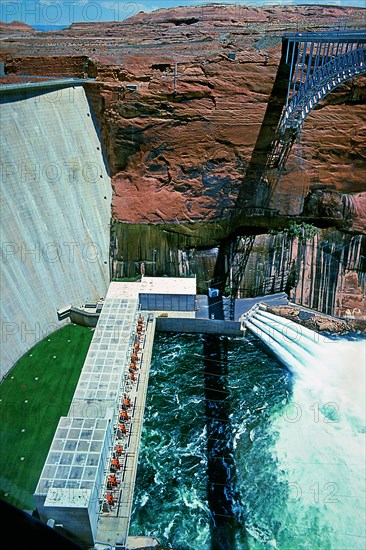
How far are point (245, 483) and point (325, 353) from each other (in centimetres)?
1144

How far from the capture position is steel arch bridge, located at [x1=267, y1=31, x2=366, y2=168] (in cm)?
3008

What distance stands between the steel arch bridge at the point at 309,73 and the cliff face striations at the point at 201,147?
102 cm

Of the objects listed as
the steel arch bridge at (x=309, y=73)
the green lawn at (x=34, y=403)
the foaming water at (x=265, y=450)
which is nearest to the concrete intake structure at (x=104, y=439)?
the foaming water at (x=265, y=450)

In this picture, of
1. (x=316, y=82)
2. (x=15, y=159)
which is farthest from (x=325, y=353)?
(x=15, y=159)

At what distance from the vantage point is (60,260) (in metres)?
32.7

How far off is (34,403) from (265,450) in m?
12.5

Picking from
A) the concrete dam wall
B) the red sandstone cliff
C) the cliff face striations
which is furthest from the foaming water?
the red sandstone cliff

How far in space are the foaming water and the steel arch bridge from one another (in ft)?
49.9

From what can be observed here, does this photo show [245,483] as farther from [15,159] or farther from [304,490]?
[15,159]

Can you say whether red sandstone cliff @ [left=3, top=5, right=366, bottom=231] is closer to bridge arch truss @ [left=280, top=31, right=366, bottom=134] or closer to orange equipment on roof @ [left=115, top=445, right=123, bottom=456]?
bridge arch truss @ [left=280, top=31, right=366, bottom=134]

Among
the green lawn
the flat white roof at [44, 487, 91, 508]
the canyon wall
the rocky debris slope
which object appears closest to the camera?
the flat white roof at [44, 487, 91, 508]

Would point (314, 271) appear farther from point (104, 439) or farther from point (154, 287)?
point (104, 439)

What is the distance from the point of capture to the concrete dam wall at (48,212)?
29375 mm

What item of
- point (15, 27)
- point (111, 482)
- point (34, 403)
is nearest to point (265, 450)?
point (111, 482)
